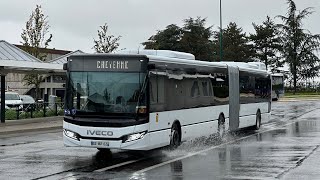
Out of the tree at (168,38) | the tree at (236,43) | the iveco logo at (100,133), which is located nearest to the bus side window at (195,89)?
the iveco logo at (100,133)

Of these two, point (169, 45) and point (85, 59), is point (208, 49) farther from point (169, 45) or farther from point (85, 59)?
point (85, 59)

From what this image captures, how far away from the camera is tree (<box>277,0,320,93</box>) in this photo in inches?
3637

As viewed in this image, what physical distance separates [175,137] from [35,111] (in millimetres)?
18159

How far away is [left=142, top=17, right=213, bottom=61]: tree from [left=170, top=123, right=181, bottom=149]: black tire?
169ft

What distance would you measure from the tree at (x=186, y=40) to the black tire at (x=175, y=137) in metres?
51.6

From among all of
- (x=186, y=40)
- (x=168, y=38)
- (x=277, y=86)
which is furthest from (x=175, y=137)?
(x=277, y=86)

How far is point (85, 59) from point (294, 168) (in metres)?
5.75

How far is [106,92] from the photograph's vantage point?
13070 millimetres

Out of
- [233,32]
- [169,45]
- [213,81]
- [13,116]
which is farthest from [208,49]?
[213,81]

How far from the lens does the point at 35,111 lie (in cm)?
3141

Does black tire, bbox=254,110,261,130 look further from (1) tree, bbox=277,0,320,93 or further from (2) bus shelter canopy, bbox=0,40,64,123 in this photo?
(1) tree, bbox=277,0,320,93

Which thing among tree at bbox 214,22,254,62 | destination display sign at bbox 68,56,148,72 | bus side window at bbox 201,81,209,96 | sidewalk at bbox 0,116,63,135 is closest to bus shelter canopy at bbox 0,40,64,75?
sidewalk at bbox 0,116,63,135

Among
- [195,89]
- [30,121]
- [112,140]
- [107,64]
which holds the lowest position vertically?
[30,121]

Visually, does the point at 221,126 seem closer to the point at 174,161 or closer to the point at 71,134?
the point at 174,161
